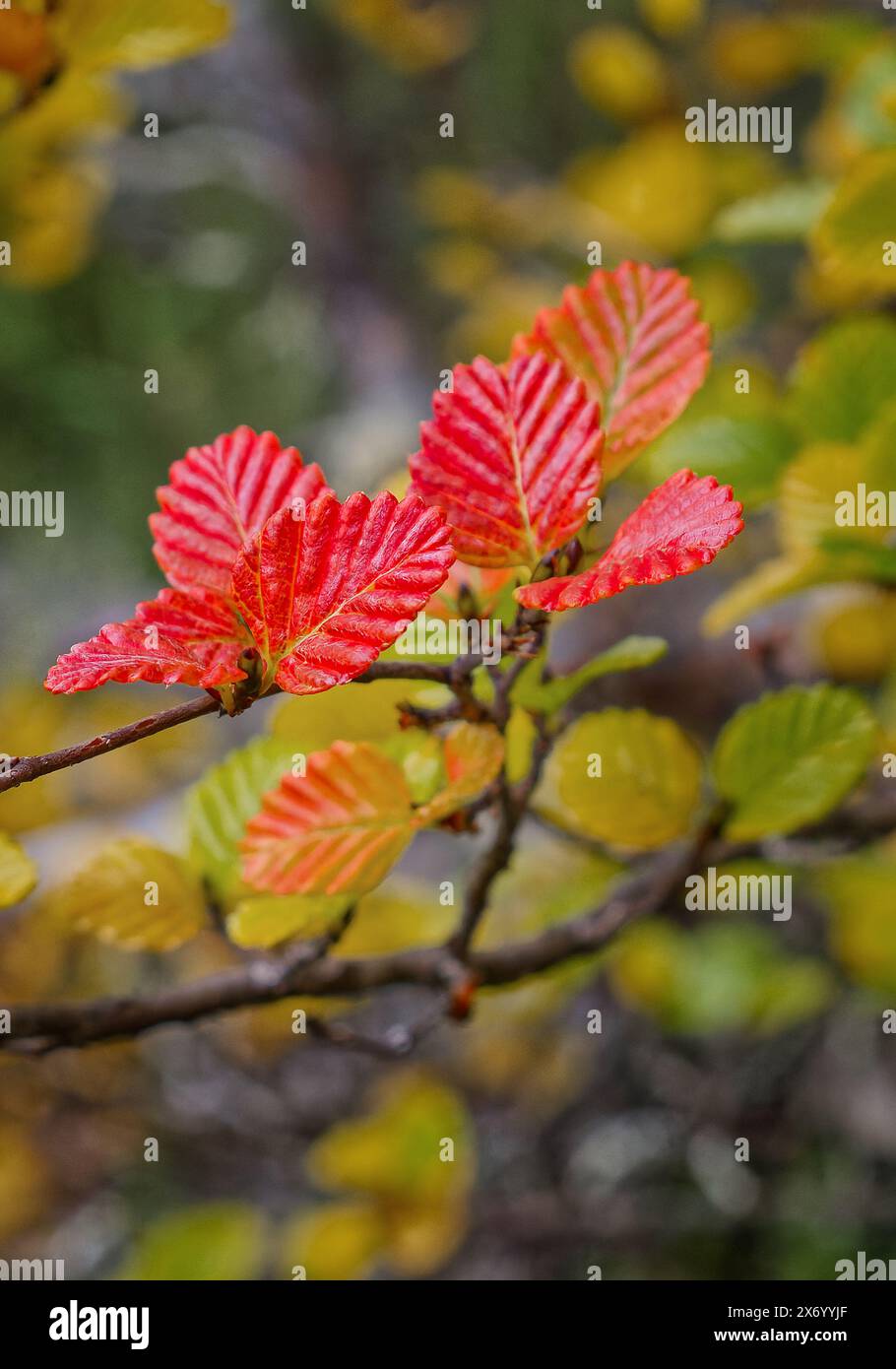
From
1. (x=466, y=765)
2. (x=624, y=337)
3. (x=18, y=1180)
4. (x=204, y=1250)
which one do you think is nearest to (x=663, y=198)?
(x=624, y=337)

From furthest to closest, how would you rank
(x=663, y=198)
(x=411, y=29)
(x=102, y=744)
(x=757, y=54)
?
1. (x=411, y=29)
2. (x=757, y=54)
3. (x=663, y=198)
4. (x=102, y=744)

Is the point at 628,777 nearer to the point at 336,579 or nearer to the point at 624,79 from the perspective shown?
the point at 336,579

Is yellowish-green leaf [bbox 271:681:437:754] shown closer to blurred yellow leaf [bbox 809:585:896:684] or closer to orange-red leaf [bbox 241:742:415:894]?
orange-red leaf [bbox 241:742:415:894]

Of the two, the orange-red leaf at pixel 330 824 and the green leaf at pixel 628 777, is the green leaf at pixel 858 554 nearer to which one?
the green leaf at pixel 628 777

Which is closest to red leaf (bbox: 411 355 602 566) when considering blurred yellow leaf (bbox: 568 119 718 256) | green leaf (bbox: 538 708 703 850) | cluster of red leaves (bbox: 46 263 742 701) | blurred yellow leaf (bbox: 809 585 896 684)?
cluster of red leaves (bbox: 46 263 742 701)

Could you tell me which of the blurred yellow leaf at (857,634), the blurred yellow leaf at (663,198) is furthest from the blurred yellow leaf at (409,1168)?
the blurred yellow leaf at (663,198)

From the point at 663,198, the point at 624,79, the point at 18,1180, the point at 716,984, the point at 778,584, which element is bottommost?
the point at 18,1180

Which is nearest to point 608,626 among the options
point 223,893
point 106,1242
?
point 106,1242

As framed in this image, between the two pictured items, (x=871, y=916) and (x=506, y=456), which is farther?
(x=871, y=916)
